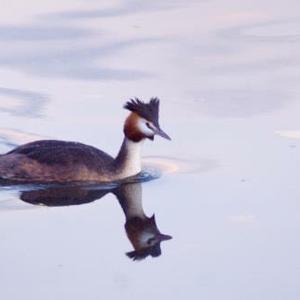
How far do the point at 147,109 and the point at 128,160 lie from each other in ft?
1.45

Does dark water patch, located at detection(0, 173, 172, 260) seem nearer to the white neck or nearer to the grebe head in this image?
the white neck

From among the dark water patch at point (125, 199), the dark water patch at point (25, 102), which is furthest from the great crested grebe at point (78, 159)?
the dark water patch at point (25, 102)

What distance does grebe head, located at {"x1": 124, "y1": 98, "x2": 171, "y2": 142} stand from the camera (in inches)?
491

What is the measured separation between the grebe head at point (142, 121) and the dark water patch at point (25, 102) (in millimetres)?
1190

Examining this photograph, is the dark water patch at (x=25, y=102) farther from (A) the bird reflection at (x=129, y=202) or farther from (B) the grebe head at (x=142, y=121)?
(A) the bird reflection at (x=129, y=202)

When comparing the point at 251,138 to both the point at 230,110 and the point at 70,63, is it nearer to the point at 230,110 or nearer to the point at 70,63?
the point at 230,110

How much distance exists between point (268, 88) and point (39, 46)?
8.81ft

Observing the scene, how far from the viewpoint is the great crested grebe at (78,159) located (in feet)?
40.6

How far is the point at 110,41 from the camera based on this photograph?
1602 centimetres

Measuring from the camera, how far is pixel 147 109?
12.5 m

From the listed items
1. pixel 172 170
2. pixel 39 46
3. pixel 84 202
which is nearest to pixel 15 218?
pixel 84 202

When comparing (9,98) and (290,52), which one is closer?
(9,98)

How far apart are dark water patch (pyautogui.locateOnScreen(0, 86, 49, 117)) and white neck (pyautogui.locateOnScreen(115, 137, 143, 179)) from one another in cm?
125

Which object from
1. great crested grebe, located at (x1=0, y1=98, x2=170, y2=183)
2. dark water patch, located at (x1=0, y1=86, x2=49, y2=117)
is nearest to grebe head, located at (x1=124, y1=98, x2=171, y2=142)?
great crested grebe, located at (x1=0, y1=98, x2=170, y2=183)
